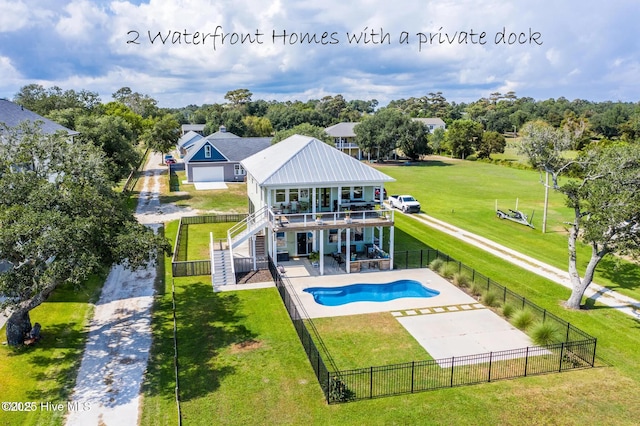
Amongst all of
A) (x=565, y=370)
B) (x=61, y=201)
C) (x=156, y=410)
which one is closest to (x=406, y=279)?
(x=565, y=370)

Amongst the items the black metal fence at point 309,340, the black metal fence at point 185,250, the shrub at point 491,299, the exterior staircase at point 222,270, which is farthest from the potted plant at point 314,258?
the shrub at point 491,299

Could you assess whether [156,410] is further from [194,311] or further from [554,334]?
[554,334]

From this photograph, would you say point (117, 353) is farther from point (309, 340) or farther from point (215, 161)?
point (215, 161)

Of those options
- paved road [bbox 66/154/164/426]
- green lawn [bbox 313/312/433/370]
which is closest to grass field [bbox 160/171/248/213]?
paved road [bbox 66/154/164/426]

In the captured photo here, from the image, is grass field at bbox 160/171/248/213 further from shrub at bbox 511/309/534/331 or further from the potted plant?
shrub at bbox 511/309/534/331

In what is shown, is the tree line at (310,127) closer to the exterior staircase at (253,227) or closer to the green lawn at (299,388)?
the exterior staircase at (253,227)

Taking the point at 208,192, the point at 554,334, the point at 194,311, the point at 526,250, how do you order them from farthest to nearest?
the point at 208,192
the point at 526,250
the point at 194,311
the point at 554,334
